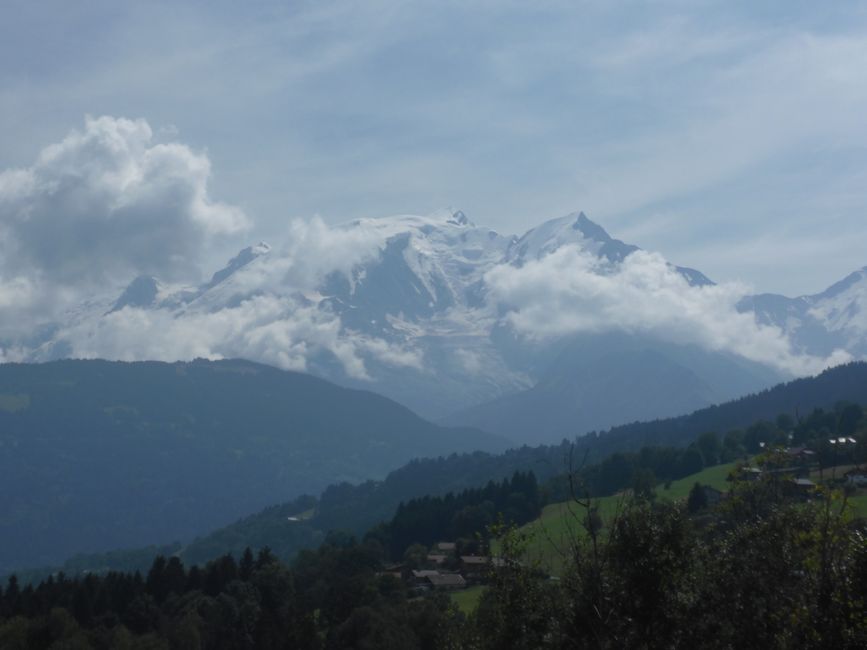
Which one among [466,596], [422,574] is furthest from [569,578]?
[422,574]

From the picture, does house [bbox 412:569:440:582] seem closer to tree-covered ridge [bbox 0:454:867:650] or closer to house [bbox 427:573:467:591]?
house [bbox 427:573:467:591]

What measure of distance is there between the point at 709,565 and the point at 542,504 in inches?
4043

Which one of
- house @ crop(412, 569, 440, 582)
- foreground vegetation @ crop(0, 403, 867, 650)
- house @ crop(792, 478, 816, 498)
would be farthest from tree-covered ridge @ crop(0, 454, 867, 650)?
house @ crop(412, 569, 440, 582)

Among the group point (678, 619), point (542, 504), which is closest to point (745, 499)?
point (678, 619)

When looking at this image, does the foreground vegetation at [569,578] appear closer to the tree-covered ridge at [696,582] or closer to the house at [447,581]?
the tree-covered ridge at [696,582]

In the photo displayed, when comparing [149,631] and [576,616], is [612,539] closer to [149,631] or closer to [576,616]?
[576,616]

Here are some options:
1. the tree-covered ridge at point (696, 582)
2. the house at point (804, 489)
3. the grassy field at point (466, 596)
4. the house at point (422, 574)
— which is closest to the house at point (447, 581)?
the house at point (422, 574)

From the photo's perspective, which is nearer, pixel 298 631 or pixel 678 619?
pixel 678 619

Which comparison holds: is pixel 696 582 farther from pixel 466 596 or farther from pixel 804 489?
pixel 466 596

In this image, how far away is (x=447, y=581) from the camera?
86.6m

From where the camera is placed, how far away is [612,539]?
22109mm

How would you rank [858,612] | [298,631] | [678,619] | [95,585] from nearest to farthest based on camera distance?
1. [858,612]
2. [678,619]
3. [298,631]
4. [95,585]

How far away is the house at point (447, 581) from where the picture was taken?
3319 inches

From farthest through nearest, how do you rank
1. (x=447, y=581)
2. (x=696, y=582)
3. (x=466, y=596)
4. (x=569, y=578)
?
(x=447, y=581), (x=466, y=596), (x=569, y=578), (x=696, y=582)
